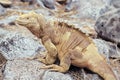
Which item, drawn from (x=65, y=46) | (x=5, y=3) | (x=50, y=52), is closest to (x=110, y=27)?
(x=65, y=46)

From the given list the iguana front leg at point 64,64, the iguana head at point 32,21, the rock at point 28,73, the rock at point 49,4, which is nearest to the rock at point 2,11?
the rock at point 49,4

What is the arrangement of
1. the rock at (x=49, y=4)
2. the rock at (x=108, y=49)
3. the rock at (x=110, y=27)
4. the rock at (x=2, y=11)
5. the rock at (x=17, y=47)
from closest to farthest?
the rock at (x=17, y=47), the rock at (x=108, y=49), the rock at (x=110, y=27), the rock at (x=2, y=11), the rock at (x=49, y=4)

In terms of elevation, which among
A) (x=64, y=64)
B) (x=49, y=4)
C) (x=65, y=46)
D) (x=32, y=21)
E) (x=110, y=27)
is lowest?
(x=49, y=4)

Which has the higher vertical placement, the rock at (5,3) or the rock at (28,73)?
the rock at (28,73)

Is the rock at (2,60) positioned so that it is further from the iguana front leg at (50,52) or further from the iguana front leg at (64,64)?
the iguana front leg at (64,64)

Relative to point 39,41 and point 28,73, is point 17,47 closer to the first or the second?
point 39,41

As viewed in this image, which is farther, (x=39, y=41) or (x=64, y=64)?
(x=39, y=41)

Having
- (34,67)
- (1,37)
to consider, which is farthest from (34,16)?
(1,37)
